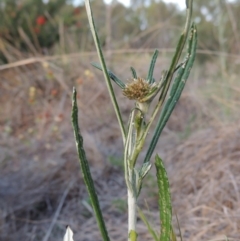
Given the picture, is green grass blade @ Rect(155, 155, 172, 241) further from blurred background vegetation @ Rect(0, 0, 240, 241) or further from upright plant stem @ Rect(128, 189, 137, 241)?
blurred background vegetation @ Rect(0, 0, 240, 241)

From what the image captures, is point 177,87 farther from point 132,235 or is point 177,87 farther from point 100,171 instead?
point 100,171

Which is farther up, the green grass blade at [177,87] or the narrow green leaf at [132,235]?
the green grass blade at [177,87]

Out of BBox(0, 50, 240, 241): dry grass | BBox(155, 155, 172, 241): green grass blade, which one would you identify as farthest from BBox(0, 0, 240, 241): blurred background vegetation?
BBox(155, 155, 172, 241): green grass blade

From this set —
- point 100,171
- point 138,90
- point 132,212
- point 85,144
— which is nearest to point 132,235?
point 132,212

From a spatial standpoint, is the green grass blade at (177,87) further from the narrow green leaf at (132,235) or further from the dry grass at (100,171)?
the dry grass at (100,171)

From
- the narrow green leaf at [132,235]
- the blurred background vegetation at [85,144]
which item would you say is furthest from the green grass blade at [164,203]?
the blurred background vegetation at [85,144]

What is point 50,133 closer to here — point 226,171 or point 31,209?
point 31,209

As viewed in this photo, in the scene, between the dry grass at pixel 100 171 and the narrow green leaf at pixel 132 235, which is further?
the dry grass at pixel 100 171

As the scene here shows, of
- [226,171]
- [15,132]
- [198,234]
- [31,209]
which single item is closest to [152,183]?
[226,171]
